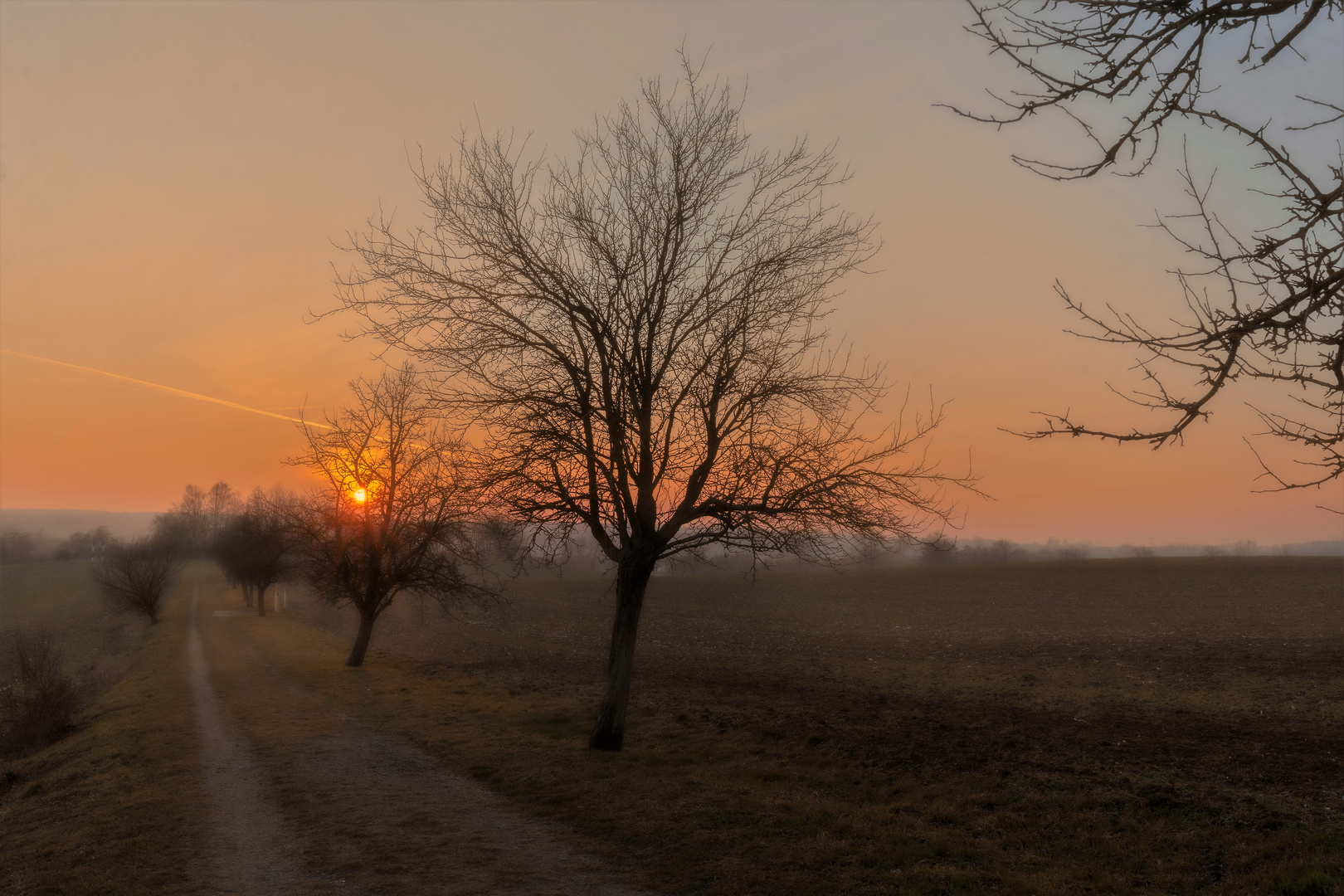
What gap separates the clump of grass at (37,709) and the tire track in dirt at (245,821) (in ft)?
23.4

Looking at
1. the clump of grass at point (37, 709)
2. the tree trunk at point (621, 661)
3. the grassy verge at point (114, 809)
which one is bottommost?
the clump of grass at point (37, 709)

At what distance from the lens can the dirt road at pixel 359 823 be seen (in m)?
7.72

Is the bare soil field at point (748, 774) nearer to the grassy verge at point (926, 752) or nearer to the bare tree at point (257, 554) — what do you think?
the grassy verge at point (926, 752)

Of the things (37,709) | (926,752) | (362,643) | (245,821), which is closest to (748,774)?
(926,752)

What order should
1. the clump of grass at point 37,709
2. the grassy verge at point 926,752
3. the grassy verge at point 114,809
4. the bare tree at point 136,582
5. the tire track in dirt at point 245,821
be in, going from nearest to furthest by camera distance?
the grassy verge at point 926,752
the tire track in dirt at point 245,821
the grassy verge at point 114,809
the clump of grass at point 37,709
the bare tree at point 136,582

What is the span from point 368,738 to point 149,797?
414cm

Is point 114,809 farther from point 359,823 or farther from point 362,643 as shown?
point 362,643

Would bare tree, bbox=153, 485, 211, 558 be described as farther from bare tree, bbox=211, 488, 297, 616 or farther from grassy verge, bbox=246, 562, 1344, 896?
Result: grassy verge, bbox=246, 562, 1344, 896

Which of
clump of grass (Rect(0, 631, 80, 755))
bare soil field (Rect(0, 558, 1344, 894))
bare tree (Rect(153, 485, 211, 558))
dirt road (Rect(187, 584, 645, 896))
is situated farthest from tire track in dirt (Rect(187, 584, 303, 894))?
bare tree (Rect(153, 485, 211, 558))

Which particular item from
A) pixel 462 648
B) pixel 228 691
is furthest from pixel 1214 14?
pixel 462 648

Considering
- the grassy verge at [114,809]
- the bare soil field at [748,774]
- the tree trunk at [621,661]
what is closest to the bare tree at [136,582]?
the bare soil field at [748,774]

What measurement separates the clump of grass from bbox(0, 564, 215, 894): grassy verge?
2.36ft

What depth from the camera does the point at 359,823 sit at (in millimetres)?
9617

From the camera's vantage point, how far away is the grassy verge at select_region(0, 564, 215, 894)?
324 inches
